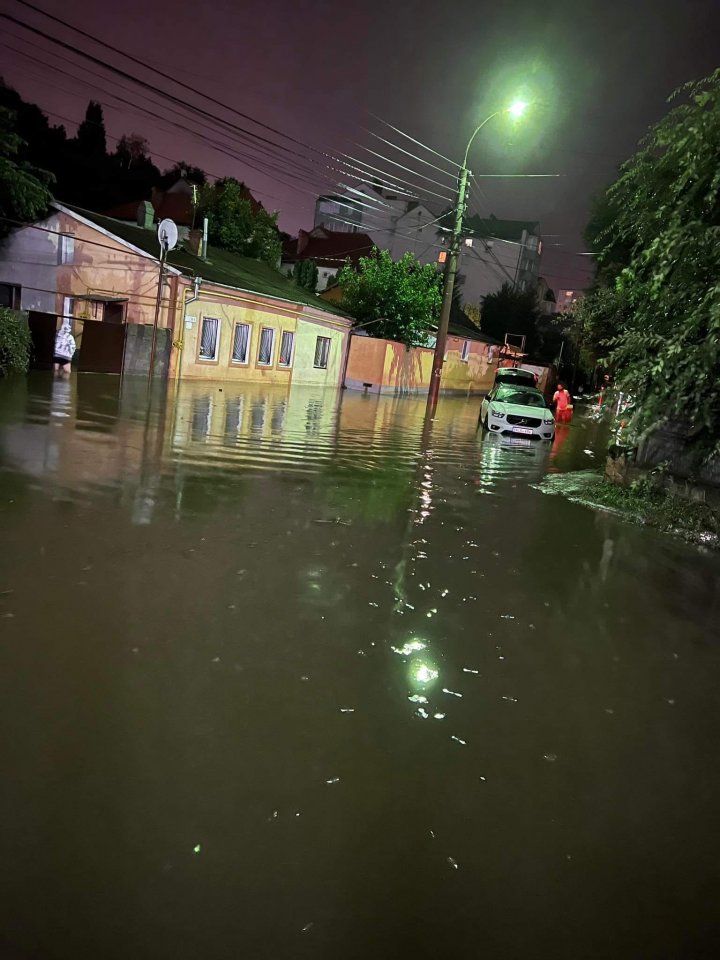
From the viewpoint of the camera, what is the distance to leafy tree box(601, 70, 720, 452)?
6191mm

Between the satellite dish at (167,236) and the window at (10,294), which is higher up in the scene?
the satellite dish at (167,236)

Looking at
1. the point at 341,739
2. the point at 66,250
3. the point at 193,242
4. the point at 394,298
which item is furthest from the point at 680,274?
the point at 394,298

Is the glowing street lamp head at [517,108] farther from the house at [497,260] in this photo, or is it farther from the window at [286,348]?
the house at [497,260]

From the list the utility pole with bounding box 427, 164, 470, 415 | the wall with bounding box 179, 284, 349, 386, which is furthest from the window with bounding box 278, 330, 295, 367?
the utility pole with bounding box 427, 164, 470, 415

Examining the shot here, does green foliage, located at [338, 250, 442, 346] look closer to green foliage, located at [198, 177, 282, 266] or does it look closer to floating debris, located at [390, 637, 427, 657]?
green foliage, located at [198, 177, 282, 266]

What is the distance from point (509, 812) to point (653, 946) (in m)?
0.66

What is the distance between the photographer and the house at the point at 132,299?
66.2 ft

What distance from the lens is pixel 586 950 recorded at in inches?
82.7

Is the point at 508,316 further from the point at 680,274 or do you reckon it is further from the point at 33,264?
the point at 680,274

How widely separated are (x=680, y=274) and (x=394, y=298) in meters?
27.7

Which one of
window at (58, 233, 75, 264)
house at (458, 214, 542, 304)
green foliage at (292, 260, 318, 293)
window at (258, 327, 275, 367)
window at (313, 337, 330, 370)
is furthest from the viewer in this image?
house at (458, 214, 542, 304)

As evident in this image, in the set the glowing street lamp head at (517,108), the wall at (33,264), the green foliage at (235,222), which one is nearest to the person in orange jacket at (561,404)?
the glowing street lamp head at (517,108)

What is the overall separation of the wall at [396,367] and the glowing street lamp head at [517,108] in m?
12.7

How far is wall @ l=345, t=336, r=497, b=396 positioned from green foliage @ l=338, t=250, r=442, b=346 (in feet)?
4.27
